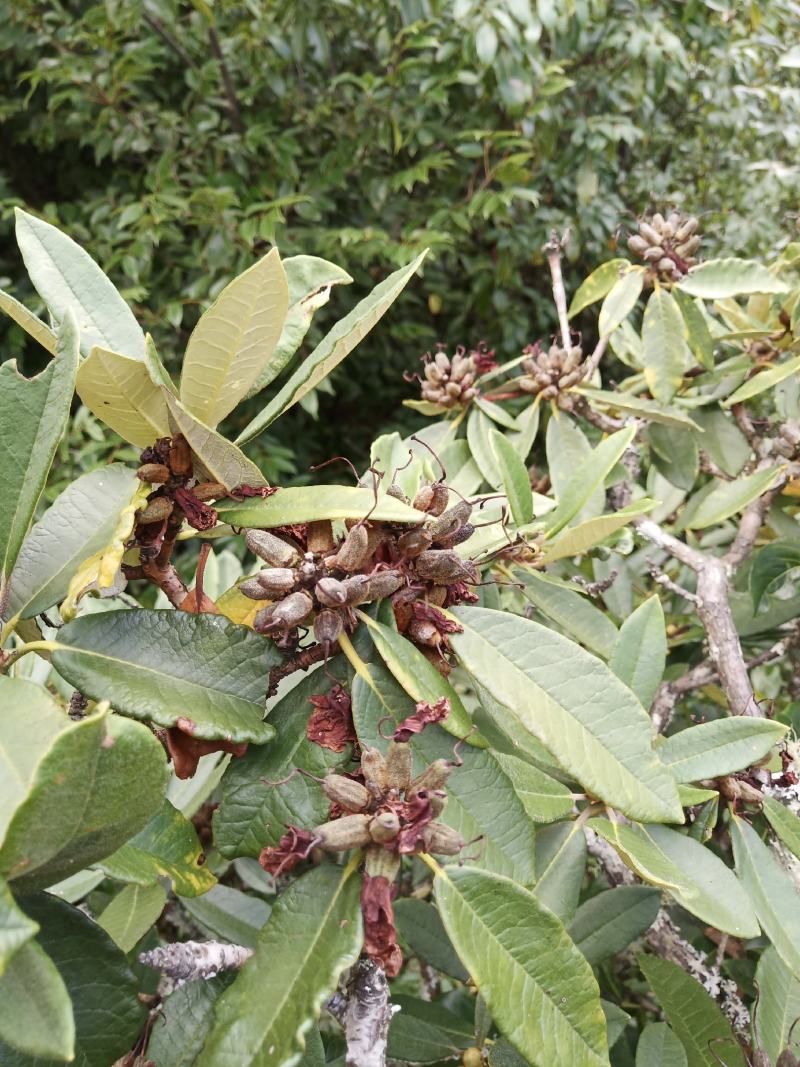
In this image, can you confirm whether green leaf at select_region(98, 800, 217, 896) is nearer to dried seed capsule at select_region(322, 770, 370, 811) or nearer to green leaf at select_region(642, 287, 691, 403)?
dried seed capsule at select_region(322, 770, 370, 811)

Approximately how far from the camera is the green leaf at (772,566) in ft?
3.07

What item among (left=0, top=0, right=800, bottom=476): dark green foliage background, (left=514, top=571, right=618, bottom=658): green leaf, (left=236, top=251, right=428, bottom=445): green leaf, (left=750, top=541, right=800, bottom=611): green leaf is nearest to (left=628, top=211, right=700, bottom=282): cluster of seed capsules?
(left=750, top=541, right=800, bottom=611): green leaf

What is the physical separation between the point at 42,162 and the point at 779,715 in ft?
10.5

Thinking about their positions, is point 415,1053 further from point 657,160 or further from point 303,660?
point 657,160

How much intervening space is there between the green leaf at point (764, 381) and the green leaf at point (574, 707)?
2.10 feet

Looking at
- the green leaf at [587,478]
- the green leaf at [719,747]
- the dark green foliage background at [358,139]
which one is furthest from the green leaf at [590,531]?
the dark green foliage background at [358,139]

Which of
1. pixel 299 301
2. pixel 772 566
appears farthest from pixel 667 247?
pixel 299 301

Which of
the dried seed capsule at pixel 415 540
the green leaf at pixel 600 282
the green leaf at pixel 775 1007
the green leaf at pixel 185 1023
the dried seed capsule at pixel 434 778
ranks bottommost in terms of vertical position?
the green leaf at pixel 775 1007

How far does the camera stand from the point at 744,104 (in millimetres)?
3211

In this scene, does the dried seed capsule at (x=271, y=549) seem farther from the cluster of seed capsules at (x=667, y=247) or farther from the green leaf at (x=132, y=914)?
the cluster of seed capsules at (x=667, y=247)

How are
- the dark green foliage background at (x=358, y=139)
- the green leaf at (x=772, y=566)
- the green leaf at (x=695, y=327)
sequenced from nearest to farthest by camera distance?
the green leaf at (x=772, y=566) → the green leaf at (x=695, y=327) → the dark green foliage background at (x=358, y=139)

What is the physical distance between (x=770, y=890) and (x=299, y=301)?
1.95 ft

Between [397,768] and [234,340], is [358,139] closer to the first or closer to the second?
[234,340]


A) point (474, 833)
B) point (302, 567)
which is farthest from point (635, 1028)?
point (302, 567)
